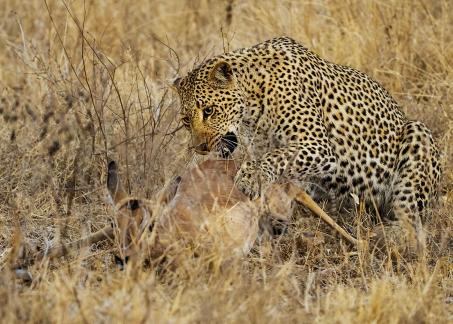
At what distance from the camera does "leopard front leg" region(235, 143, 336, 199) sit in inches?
246

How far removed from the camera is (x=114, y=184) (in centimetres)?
557

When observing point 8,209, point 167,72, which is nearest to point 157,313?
point 8,209

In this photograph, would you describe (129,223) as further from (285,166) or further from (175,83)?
(175,83)

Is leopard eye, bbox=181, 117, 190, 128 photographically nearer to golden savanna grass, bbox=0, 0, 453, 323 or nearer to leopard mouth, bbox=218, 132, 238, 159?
golden savanna grass, bbox=0, 0, 453, 323

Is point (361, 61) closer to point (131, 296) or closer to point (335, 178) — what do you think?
point (335, 178)

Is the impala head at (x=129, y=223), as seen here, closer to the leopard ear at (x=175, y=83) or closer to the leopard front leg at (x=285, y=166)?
the leopard front leg at (x=285, y=166)

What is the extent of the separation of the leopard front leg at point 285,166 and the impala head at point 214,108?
0.27 meters

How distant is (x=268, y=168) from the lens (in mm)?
6453

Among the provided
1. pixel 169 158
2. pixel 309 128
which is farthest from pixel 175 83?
pixel 309 128

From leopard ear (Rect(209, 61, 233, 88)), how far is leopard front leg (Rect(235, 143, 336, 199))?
53 centimetres

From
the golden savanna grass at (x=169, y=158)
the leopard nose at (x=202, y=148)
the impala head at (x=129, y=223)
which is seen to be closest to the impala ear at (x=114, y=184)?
the impala head at (x=129, y=223)

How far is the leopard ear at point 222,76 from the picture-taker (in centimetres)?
665

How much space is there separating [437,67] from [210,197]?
3781 millimetres

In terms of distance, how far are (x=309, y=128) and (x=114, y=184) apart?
5.55ft
